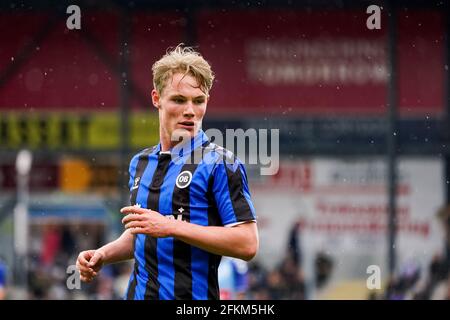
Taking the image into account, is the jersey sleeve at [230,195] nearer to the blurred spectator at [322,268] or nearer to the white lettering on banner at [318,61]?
the blurred spectator at [322,268]

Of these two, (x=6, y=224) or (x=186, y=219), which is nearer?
(x=186, y=219)

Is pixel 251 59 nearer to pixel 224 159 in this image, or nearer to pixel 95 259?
pixel 95 259

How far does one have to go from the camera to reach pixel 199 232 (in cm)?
458

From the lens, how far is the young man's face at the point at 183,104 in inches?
186

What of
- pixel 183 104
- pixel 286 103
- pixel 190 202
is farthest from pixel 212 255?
pixel 286 103

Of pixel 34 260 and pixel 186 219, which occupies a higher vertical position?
pixel 186 219

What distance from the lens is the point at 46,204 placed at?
1783cm

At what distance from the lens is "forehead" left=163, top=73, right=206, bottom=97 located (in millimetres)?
4727

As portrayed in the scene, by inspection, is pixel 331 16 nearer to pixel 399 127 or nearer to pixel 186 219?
pixel 399 127

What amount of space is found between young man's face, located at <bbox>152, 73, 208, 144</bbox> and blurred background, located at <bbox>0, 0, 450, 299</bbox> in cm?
980

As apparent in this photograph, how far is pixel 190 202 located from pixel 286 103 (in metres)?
11.3

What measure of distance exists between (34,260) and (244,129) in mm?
3102
